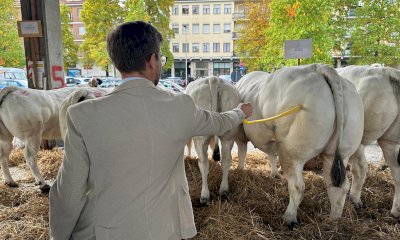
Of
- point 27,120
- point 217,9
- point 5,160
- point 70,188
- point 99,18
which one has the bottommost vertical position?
point 5,160

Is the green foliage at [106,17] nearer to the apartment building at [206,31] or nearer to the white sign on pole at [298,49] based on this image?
the apartment building at [206,31]

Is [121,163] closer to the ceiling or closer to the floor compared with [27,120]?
closer to the ceiling

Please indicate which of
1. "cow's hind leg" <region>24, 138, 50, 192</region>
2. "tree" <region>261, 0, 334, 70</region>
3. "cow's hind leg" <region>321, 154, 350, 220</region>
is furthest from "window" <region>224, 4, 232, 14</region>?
"cow's hind leg" <region>321, 154, 350, 220</region>

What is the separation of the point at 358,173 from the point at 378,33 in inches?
515

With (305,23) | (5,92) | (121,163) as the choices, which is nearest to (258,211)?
(121,163)

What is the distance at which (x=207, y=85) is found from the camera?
371 centimetres

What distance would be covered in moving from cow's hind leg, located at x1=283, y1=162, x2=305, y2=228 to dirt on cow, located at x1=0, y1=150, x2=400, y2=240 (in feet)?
0.32

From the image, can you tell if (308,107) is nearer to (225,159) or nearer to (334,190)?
(334,190)

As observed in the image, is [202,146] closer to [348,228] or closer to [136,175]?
[348,228]

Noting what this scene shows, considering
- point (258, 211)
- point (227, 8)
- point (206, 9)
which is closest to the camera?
point (258, 211)

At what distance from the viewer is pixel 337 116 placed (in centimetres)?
269

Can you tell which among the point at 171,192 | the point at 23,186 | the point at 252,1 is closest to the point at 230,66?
the point at 252,1

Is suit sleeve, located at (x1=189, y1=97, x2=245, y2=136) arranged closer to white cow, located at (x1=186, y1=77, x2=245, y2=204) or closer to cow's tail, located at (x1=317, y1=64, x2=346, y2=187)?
cow's tail, located at (x1=317, y1=64, x2=346, y2=187)

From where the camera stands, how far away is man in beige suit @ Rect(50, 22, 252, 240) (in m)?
1.35
